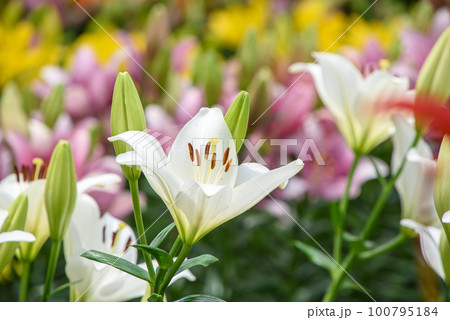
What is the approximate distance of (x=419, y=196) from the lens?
1.25 ft

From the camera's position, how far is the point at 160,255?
0.91 feet

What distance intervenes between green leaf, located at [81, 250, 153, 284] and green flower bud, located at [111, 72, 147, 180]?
43 mm

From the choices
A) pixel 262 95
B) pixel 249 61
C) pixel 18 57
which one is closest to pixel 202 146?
pixel 262 95

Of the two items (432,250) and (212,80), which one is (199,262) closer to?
(432,250)

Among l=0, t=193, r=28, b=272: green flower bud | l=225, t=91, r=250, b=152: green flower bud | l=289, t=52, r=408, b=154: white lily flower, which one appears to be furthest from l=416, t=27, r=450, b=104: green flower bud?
l=0, t=193, r=28, b=272: green flower bud

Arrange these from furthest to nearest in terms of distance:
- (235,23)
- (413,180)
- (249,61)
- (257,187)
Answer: (235,23)
(249,61)
(413,180)
(257,187)

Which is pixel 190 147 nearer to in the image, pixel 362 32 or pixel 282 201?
pixel 282 201

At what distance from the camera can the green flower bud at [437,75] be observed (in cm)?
36

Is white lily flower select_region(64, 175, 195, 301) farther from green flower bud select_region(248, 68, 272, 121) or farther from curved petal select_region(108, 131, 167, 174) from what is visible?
green flower bud select_region(248, 68, 272, 121)

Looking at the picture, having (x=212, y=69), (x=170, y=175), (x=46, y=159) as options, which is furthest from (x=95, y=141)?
(x=170, y=175)

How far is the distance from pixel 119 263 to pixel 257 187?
8 cm

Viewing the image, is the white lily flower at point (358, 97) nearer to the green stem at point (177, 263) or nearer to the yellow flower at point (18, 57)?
the green stem at point (177, 263)

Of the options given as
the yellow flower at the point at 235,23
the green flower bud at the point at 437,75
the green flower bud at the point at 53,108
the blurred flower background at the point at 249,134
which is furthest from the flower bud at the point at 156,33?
the green flower bud at the point at 437,75

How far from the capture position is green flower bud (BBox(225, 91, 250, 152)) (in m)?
0.28
